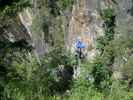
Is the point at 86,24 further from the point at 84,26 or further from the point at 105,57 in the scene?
the point at 105,57

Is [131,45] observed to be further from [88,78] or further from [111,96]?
[111,96]

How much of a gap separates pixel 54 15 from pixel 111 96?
9954 mm

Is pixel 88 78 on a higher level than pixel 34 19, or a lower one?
lower

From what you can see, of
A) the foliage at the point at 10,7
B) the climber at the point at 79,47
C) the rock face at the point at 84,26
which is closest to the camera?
the foliage at the point at 10,7

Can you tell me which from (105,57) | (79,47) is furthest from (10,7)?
(79,47)

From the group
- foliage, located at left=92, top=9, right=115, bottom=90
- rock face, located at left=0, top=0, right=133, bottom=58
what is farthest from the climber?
foliage, located at left=92, top=9, right=115, bottom=90

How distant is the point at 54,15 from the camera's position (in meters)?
15.5

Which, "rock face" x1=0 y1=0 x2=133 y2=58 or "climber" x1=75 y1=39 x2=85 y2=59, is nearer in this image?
"climber" x1=75 y1=39 x2=85 y2=59

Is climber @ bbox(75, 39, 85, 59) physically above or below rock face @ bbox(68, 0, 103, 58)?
below

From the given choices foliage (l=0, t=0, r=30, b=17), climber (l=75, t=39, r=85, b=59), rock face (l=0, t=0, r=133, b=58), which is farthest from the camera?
rock face (l=0, t=0, r=133, b=58)

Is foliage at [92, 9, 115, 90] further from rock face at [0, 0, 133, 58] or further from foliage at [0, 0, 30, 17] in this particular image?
foliage at [0, 0, 30, 17]

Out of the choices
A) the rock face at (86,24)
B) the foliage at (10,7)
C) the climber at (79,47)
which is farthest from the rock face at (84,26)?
the foliage at (10,7)

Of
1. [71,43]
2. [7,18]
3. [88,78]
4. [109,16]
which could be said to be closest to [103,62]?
[88,78]

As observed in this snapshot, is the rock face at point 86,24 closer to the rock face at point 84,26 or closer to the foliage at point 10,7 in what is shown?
the rock face at point 84,26
